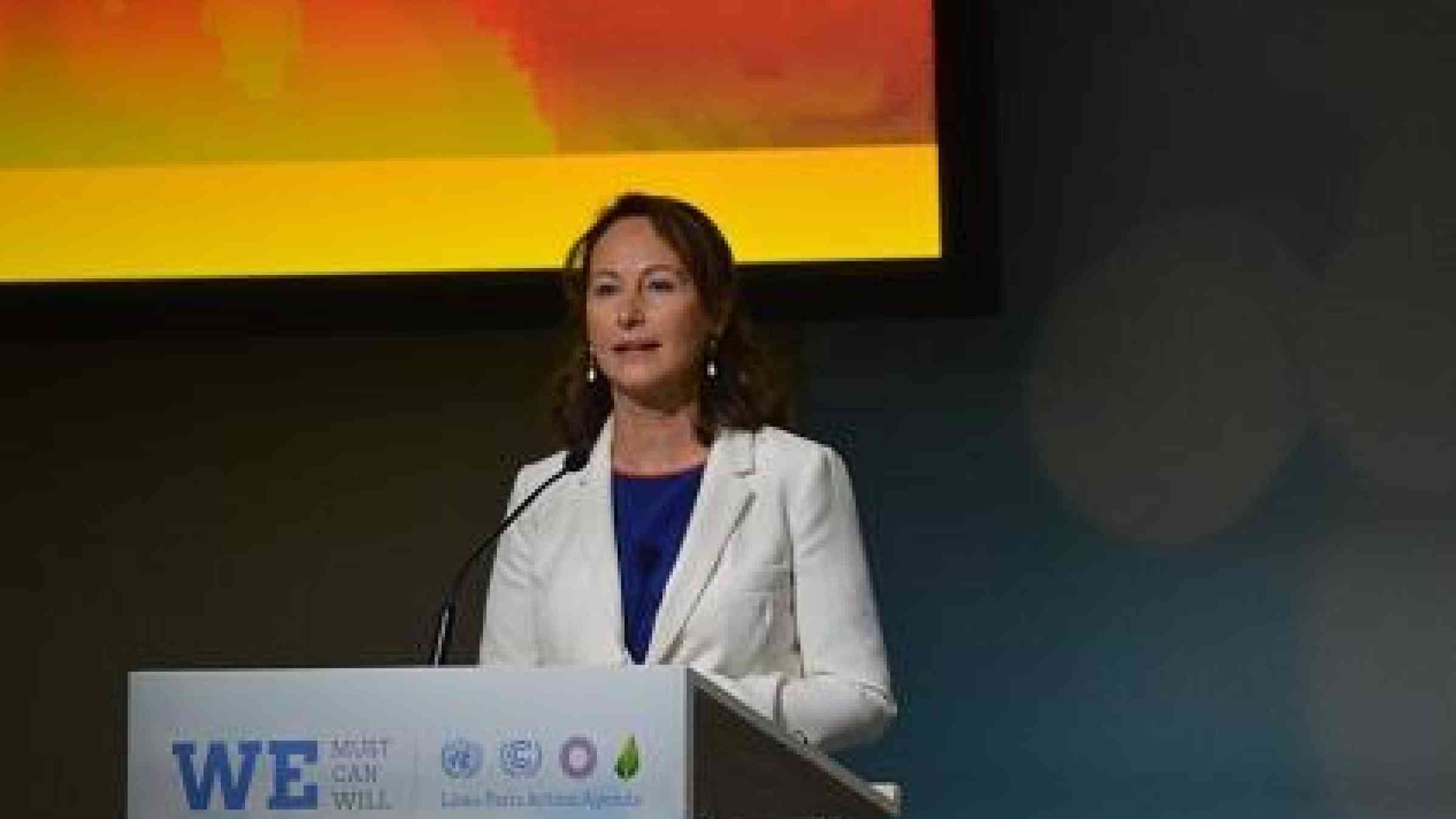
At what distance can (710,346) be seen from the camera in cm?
296

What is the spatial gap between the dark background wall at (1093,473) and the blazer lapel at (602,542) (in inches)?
40.7

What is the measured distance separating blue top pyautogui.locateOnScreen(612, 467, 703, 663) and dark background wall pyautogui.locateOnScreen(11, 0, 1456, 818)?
3.37 feet

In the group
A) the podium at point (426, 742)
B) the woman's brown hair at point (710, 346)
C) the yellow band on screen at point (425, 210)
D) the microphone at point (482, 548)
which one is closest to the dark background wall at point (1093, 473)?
the yellow band on screen at point (425, 210)

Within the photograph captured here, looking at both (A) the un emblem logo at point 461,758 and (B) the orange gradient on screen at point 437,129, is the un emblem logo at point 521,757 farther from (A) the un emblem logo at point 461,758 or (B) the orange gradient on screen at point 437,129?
(B) the orange gradient on screen at point 437,129

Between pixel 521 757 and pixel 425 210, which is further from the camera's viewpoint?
pixel 425 210

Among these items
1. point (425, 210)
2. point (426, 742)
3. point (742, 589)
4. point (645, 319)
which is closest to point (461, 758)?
point (426, 742)

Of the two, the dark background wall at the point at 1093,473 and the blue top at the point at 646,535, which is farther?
the dark background wall at the point at 1093,473

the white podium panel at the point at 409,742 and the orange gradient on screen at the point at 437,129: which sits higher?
the orange gradient on screen at the point at 437,129

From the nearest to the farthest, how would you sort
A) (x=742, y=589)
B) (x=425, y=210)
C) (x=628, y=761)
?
(x=628, y=761)
(x=742, y=589)
(x=425, y=210)

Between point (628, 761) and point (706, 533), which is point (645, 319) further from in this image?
point (628, 761)

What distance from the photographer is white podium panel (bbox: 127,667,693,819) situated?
194cm

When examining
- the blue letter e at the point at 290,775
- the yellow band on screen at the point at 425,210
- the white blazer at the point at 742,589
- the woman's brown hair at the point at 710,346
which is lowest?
the blue letter e at the point at 290,775

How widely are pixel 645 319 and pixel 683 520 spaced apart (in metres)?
0.21

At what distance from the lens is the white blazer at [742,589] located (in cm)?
281
